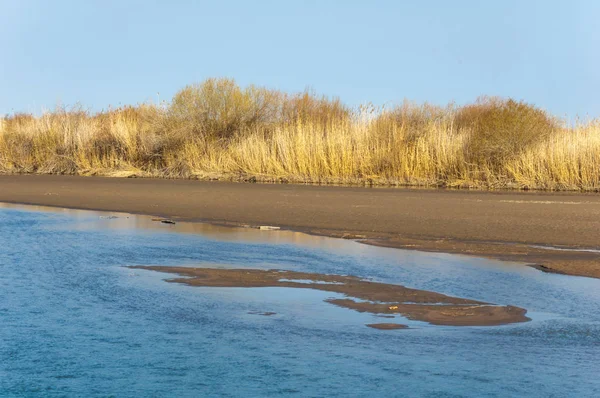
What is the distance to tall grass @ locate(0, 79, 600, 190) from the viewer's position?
2067cm

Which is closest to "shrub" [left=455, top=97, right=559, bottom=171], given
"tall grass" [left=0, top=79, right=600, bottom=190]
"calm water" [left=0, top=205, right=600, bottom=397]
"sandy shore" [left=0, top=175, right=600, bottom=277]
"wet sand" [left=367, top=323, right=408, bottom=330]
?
"tall grass" [left=0, top=79, right=600, bottom=190]

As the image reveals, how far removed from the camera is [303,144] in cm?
2223

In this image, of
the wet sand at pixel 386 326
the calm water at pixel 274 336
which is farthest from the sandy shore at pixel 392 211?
the wet sand at pixel 386 326

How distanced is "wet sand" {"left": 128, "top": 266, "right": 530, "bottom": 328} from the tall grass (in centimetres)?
1373

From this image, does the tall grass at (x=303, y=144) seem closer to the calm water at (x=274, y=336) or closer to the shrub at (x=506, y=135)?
the shrub at (x=506, y=135)

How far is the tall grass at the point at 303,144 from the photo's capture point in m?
20.7

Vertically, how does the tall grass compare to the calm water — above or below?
above

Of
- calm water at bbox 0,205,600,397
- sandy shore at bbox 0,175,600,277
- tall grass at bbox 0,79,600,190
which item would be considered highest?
tall grass at bbox 0,79,600,190

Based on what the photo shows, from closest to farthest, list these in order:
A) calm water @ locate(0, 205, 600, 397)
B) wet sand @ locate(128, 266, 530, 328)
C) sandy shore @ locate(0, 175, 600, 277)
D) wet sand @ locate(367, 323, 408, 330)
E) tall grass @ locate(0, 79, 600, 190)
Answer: calm water @ locate(0, 205, 600, 397)
wet sand @ locate(367, 323, 408, 330)
wet sand @ locate(128, 266, 530, 328)
sandy shore @ locate(0, 175, 600, 277)
tall grass @ locate(0, 79, 600, 190)

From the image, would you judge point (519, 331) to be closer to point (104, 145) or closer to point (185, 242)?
point (185, 242)

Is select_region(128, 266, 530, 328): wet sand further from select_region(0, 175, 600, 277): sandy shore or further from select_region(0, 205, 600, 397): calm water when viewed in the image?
select_region(0, 175, 600, 277): sandy shore

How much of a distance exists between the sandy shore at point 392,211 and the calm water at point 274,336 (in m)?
1.31

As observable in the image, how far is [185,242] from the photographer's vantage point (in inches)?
385

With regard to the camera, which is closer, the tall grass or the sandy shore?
the sandy shore
